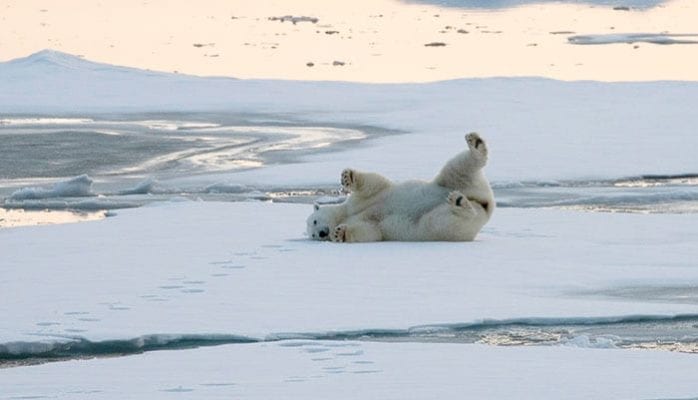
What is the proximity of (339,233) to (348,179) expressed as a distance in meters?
0.29

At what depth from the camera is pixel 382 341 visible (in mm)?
5582

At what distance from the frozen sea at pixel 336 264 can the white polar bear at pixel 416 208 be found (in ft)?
0.51

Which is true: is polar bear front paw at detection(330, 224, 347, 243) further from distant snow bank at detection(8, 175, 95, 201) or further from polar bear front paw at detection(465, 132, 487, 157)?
distant snow bank at detection(8, 175, 95, 201)

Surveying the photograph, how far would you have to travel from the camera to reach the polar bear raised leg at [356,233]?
26.3 ft

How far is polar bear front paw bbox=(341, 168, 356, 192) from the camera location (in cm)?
793

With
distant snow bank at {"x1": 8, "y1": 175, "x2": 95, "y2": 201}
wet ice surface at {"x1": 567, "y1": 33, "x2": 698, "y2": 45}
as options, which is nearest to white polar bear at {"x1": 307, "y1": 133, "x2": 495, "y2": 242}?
distant snow bank at {"x1": 8, "y1": 175, "x2": 95, "y2": 201}

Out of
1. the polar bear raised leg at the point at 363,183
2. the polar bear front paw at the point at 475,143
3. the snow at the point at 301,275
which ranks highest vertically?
the polar bear front paw at the point at 475,143

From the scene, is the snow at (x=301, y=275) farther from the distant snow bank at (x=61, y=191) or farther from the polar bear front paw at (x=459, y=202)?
the distant snow bank at (x=61, y=191)

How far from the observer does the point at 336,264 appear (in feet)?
23.7

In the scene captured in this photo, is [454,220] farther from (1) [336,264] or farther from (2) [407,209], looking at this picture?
(1) [336,264]

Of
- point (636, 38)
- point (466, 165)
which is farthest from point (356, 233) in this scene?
point (636, 38)

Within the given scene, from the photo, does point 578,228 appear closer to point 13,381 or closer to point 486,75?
point 13,381

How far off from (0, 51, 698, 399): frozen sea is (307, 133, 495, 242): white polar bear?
156mm

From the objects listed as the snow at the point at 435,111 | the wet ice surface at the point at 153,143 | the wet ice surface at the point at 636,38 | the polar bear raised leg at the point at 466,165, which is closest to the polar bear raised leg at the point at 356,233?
the polar bear raised leg at the point at 466,165
